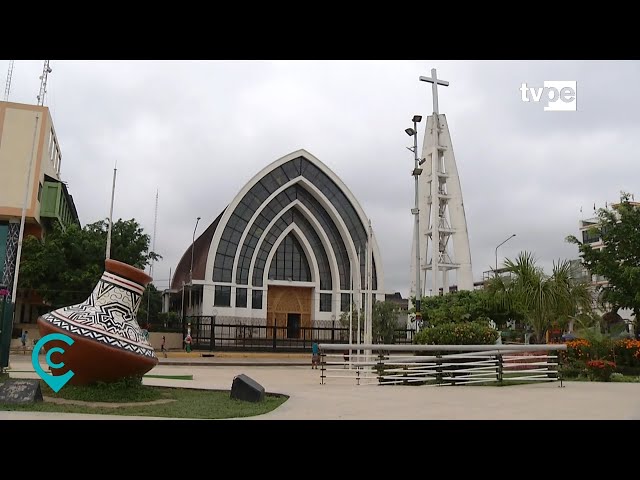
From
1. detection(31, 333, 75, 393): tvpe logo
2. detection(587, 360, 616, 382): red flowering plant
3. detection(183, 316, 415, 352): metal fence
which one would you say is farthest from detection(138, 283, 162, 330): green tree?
Result: detection(587, 360, 616, 382): red flowering plant

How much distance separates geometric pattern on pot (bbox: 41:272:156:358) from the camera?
29.5 ft

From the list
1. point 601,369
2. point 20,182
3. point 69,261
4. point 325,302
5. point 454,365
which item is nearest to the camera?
point 454,365

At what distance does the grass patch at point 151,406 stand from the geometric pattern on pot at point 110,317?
2.37 feet

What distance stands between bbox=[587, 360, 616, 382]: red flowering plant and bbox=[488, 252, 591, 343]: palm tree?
2758mm

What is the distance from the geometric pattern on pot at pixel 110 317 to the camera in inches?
354

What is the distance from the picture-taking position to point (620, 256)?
1995cm

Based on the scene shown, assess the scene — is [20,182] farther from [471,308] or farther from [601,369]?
[601,369]

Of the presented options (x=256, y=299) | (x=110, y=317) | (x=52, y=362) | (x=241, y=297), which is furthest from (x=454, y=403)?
(x=256, y=299)

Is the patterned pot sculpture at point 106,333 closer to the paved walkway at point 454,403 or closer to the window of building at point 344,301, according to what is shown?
the paved walkway at point 454,403

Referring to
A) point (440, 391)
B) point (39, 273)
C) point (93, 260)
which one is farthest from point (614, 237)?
point (39, 273)

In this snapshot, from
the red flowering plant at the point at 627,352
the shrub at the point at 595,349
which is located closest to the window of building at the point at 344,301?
the shrub at the point at 595,349

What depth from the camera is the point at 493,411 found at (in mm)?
8852

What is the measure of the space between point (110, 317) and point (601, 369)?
1136cm
